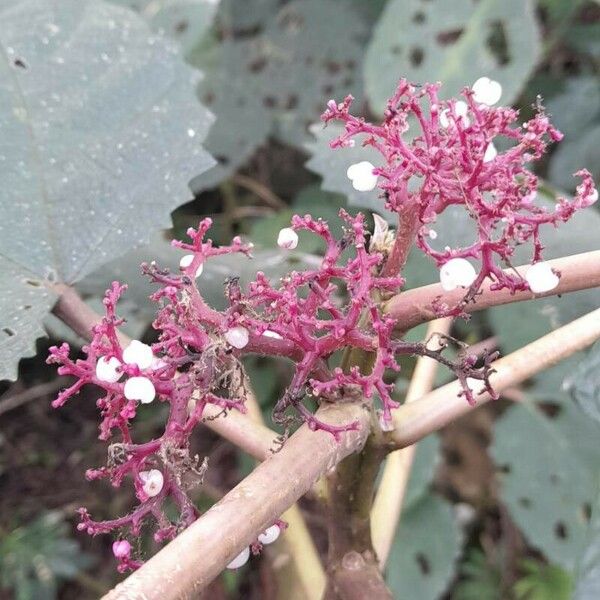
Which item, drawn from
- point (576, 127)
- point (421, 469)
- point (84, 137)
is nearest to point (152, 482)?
point (84, 137)

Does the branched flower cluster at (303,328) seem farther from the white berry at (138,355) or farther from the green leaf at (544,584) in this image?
the green leaf at (544,584)

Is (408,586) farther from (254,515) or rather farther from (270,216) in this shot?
(254,515)

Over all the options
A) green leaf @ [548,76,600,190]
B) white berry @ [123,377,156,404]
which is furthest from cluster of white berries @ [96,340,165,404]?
green leaf @ [548,76,600,190]

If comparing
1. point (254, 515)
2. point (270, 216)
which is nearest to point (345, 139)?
point (254, 515)

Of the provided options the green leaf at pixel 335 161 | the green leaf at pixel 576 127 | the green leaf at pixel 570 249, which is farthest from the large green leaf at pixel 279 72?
the green leaf at pixel 570 249

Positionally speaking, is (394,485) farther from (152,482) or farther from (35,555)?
(35,555)
